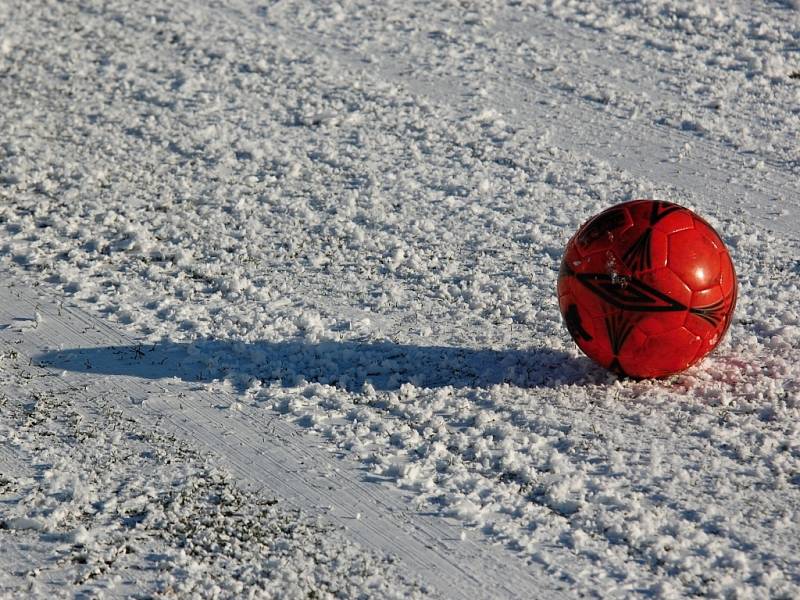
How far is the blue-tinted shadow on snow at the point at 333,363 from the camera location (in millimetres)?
6465

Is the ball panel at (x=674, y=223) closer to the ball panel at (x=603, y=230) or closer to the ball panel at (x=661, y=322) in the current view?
the ball panel at (x=603, y=230)

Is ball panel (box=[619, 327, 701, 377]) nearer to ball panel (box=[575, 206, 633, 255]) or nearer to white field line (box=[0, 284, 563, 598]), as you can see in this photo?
ball panel (box=[575, 206, 633, 255])

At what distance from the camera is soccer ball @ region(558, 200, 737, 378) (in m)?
5.76

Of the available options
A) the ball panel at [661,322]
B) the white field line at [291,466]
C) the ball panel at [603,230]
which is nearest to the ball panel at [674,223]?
the ball panel at [603,230]

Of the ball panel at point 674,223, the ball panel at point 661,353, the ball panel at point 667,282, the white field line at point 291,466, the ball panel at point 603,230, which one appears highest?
the ball panel at point 674,223

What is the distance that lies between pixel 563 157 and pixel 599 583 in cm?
520

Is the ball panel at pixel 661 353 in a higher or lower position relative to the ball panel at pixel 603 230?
lower

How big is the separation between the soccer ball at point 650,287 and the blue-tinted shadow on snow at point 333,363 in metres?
0.57

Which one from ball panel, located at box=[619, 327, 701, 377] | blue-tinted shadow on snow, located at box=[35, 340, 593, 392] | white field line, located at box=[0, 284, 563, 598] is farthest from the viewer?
blue-tinted shadow on snow, located at box=[35, 340, 593, 392]

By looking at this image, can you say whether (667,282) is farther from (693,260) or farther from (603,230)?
(603,230)

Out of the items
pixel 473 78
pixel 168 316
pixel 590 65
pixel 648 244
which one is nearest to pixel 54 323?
pixel 168 316

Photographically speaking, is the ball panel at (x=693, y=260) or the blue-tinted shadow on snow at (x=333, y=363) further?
the blue-tinted shadow on snow at (x=333, y=363)

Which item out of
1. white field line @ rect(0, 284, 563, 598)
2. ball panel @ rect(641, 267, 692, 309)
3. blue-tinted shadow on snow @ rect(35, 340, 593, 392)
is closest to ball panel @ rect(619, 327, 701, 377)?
ball panel @ rect(641, 267, 692, 309)

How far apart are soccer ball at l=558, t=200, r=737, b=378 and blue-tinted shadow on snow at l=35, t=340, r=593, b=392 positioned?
1.87 ft
